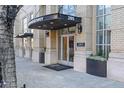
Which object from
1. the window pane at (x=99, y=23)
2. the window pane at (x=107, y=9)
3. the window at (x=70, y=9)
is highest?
the window at (x=70, y=9)

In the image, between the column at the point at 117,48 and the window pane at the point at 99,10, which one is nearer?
the column at the point at 117,48

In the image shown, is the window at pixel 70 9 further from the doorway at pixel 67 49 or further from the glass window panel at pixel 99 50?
the glass window panel at pixel 99 50

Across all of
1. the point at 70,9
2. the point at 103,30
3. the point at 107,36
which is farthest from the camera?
the point at 70,9

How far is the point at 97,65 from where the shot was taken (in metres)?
9.89

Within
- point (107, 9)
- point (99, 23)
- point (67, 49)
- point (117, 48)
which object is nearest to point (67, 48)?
point (67, 49)

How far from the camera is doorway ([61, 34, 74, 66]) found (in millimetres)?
13356

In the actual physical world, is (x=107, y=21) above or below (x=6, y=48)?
above

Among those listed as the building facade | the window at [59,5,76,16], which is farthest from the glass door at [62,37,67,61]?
the window at [59,5,76,16]

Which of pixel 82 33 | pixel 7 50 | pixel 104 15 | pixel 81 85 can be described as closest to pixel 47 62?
pixel 82 33

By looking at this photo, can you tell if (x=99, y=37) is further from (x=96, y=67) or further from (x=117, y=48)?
(x=117, y=48)

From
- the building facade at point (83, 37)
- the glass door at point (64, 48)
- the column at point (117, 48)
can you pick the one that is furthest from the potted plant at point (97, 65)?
the glass door at point (64, 48)

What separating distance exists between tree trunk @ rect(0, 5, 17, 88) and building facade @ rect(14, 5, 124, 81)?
191 inches

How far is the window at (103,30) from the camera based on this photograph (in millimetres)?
10172

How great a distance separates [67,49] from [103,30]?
3.95 m
